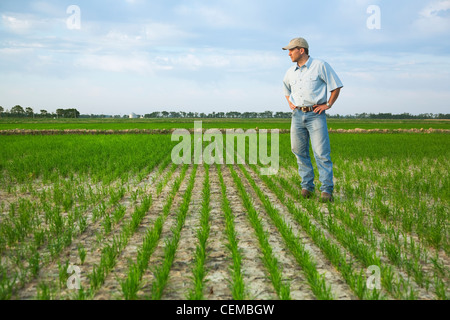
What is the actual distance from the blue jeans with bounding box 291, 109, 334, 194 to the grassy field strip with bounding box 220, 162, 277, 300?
4.16 ft

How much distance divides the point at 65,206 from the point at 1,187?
8.46ft

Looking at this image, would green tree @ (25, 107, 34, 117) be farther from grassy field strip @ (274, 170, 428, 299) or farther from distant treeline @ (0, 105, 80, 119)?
grassy field strip @ (274, 170, 428, 299)

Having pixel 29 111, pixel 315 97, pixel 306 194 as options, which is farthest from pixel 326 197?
pixel 29 111

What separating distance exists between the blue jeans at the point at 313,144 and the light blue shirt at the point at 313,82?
20 cm

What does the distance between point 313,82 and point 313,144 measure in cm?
91

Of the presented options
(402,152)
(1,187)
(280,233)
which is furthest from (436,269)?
(402,152)

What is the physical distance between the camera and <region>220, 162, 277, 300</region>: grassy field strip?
6.94 feet

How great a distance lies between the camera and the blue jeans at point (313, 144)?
4.64 m

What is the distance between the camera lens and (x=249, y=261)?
262 cm

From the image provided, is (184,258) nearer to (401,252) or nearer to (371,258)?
(371,258)

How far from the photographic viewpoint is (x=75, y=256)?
274cm

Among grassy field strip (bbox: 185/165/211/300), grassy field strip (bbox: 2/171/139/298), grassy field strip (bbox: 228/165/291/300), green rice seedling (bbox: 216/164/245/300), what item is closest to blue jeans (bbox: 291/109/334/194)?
green rice seedling (bbox: 216/164/245/300)

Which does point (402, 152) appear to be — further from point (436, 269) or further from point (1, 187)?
point (1, 187)
